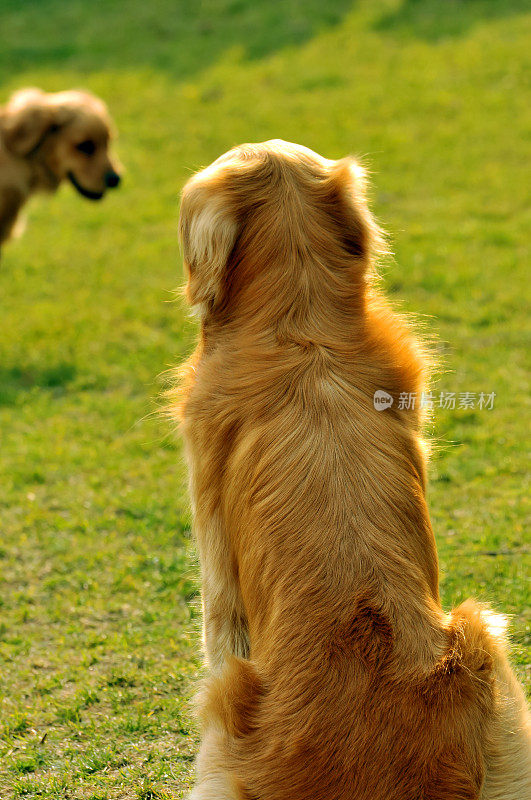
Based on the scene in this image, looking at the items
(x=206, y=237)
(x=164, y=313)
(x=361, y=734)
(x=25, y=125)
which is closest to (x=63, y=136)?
(x=25, y=125)

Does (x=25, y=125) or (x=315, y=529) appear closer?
(x=315, y=529)

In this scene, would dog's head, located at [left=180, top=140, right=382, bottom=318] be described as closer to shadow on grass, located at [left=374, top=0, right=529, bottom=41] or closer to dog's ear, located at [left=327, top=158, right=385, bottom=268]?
dog's ear, located at [left=327, top=158, right=385, bottom=268]

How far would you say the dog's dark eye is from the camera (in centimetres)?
822

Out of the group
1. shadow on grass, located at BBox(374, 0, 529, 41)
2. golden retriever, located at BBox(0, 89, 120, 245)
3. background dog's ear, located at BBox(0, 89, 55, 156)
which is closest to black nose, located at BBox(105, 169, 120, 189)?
golden retriever, located at BBox(0, 89, 120, 245)

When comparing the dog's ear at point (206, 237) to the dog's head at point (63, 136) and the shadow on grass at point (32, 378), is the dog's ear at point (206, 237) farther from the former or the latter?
the dog's head at point (63, 136)

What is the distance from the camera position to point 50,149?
320 inches

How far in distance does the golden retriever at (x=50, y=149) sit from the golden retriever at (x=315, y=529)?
559 cm

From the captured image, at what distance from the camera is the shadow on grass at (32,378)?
6.69 meters

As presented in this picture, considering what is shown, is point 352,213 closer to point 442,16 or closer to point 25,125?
point 25,125

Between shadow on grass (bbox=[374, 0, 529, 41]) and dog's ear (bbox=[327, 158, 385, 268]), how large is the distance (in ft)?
38.0

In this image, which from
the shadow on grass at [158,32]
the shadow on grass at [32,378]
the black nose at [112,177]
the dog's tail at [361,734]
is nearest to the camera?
the dog's tail at [361,734]

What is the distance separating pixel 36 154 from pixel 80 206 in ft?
8.08

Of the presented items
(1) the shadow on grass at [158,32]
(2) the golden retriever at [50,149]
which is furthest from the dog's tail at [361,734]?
(1) the shadow on grass at [158,32]

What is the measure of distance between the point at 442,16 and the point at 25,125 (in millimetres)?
8113
